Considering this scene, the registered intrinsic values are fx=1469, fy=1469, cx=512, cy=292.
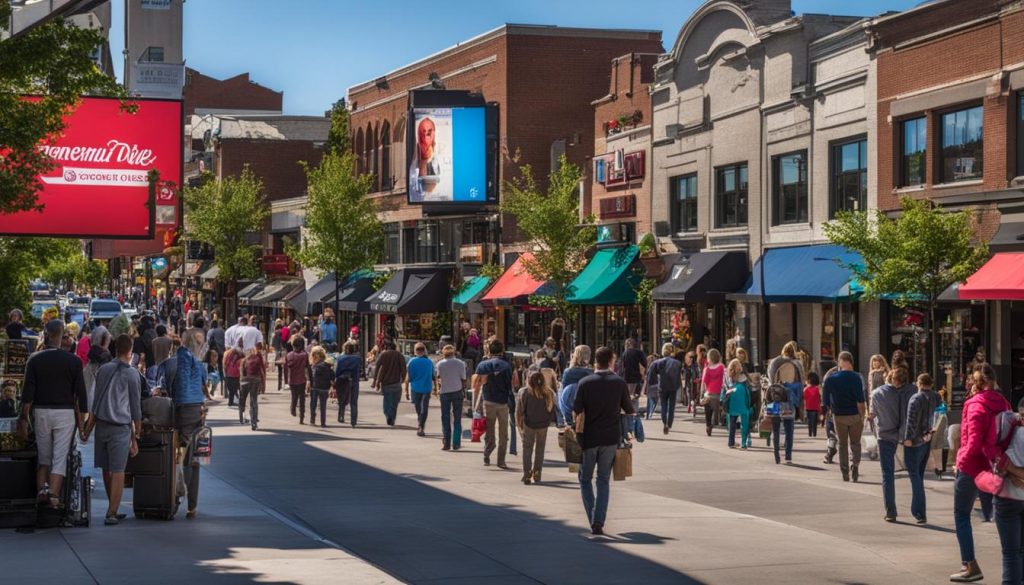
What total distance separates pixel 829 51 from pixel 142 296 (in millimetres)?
75317

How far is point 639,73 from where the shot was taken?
139ft

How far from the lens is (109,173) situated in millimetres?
20484

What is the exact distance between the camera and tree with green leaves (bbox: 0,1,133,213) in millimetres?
15828

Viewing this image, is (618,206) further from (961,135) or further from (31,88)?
(31,88)

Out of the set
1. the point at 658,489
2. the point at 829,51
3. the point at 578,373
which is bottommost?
the point at 658,489

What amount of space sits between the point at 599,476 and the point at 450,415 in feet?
34.1

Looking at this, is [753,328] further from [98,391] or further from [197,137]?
[197,137]

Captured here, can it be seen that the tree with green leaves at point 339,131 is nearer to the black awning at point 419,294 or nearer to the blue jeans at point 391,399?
the black awning at point 419,294

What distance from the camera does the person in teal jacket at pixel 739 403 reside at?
960 inches

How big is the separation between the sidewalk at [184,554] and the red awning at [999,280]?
46.8 ft

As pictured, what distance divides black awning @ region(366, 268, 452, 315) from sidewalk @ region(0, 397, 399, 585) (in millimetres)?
38965

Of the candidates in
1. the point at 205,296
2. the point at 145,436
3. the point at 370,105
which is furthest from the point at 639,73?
the point at 205,296

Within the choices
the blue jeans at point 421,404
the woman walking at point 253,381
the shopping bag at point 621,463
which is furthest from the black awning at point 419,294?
the shopping bag at point 621,463

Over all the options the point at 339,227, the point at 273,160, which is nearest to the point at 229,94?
the point at 273,160
